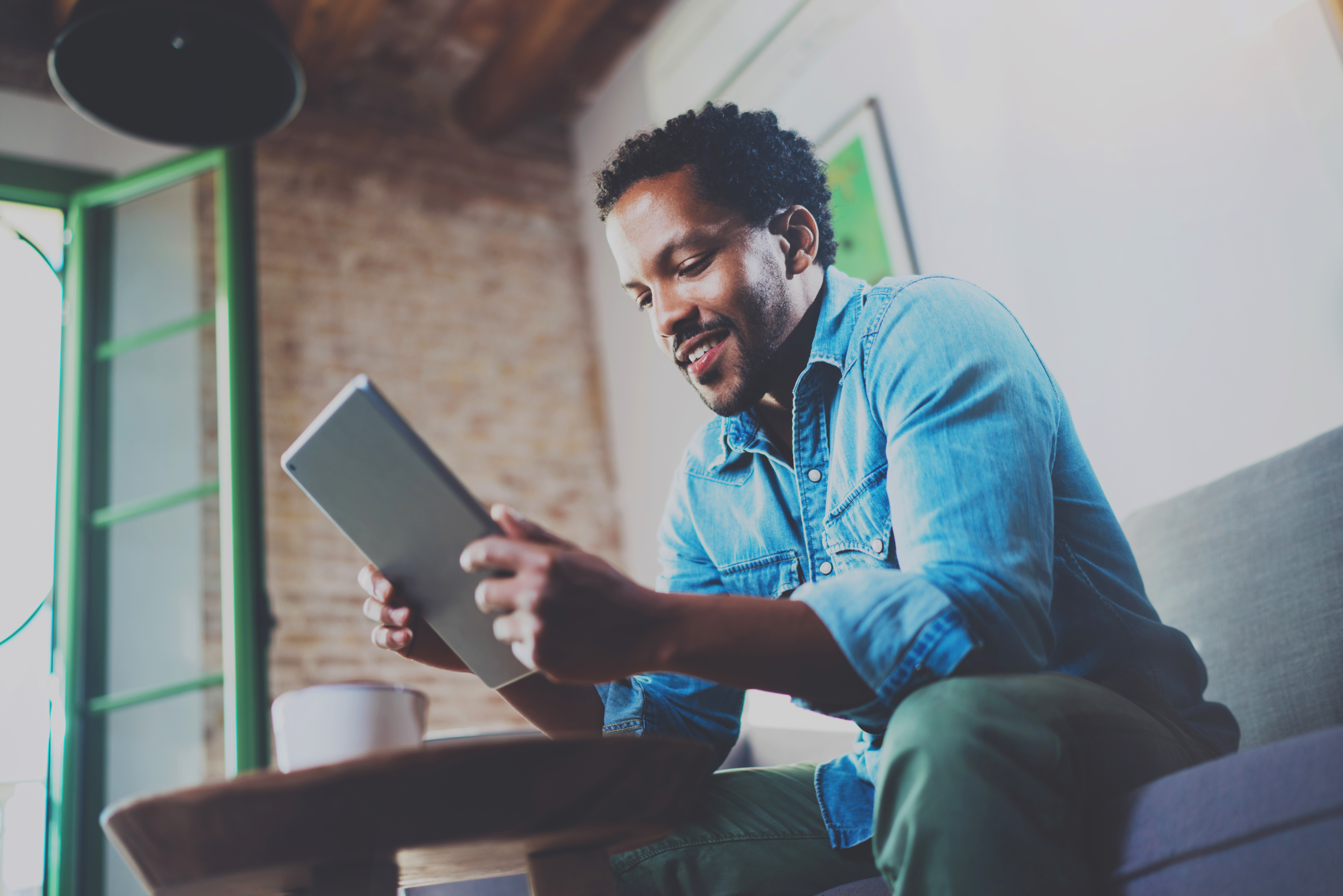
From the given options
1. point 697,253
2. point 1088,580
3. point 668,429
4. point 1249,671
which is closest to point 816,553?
point 1088,580

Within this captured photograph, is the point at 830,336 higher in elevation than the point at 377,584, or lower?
higher

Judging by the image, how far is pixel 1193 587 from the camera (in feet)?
4.68

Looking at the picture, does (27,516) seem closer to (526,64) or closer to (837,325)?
(526,64)

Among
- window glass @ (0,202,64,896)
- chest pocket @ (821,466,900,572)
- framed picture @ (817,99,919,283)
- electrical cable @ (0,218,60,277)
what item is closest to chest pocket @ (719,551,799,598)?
chest pocket @ (821,466,900,572)

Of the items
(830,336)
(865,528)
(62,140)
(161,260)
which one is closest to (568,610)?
(865,528)

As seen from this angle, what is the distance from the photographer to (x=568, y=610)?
0.80 m

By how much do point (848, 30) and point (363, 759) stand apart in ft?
8.14

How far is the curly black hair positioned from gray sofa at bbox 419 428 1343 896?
649 millimetres

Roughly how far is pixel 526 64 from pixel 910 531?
10.2ft

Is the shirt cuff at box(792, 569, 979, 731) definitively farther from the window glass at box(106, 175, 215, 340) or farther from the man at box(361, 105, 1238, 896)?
the window glass at box(106, 175, 215, 340)

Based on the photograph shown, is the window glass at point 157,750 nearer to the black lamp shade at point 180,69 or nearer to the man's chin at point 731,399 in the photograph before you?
the black lamp shade at point 180,69

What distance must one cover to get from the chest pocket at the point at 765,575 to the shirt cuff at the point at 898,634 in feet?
1.50

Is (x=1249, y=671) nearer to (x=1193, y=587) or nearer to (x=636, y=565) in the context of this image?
(x=1193, y=587)

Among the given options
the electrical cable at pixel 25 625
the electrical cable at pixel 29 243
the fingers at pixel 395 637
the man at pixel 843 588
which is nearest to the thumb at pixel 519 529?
the man at pixel 843 588
